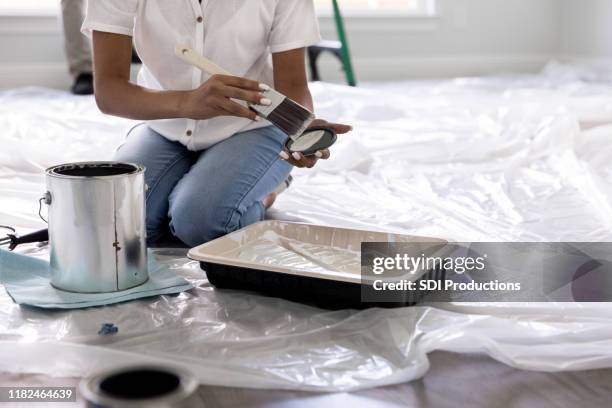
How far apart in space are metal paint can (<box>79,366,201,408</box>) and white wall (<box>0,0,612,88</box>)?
358 centimetres

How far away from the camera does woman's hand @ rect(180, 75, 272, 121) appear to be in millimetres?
1155

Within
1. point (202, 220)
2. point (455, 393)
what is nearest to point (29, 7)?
point (202, 220)

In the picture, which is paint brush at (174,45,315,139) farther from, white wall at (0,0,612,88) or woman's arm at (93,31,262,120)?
white wall at (0,0,612,88)

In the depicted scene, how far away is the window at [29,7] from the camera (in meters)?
3.47

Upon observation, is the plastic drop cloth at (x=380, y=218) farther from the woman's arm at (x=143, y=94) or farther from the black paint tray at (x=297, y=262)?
the woman's arm at (x=143, y=94)

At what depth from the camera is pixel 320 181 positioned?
6.20 feet

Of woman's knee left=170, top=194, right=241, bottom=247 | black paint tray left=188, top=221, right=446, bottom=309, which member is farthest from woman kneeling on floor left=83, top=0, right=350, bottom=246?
black paint tray left=188, top=221, right=446, bottom=309

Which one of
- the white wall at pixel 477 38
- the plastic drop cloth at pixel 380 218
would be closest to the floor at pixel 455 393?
the plastic drop cloth at pixel 380 218

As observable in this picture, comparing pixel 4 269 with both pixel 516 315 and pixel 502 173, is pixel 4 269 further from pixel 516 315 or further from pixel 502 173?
pixel 502 173

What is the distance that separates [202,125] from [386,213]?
1.42 feet

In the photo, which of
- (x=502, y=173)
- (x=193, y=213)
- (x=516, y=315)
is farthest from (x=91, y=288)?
(x=502, y=173)

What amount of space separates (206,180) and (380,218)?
401 millimetres

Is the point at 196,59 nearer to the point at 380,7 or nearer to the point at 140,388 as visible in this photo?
the point at 140,388

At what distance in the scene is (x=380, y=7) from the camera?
4.11 meters
